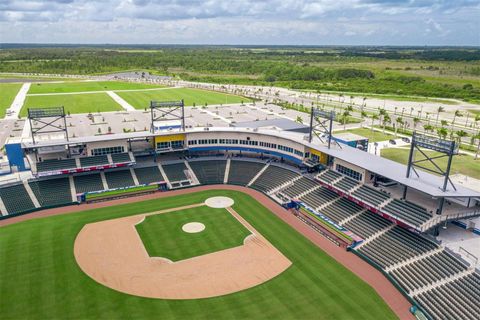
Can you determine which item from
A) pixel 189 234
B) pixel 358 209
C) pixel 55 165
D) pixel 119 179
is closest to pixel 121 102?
pixel 55 165

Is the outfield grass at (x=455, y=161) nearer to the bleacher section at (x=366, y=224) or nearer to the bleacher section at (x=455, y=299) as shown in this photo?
the bleacher section at (x=366, y=224)

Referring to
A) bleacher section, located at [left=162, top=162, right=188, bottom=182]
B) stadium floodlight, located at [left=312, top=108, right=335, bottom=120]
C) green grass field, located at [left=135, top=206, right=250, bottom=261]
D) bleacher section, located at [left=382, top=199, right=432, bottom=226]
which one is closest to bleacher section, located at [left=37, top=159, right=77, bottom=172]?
bleacher section, located at [left=162, top=162, right=188, bottom=182]

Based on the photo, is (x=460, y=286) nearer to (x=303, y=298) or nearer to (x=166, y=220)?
(x=303, y=298)

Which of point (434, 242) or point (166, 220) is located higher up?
point (434, 242)

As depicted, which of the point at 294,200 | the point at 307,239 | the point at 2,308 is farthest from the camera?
the point at 294,200

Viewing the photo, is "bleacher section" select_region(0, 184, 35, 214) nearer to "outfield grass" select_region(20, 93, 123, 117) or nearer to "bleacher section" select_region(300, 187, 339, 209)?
"bleacher section" select_region(300, 187, 339, 209)

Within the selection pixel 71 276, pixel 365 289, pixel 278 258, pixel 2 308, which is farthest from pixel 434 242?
pixel 2 308
